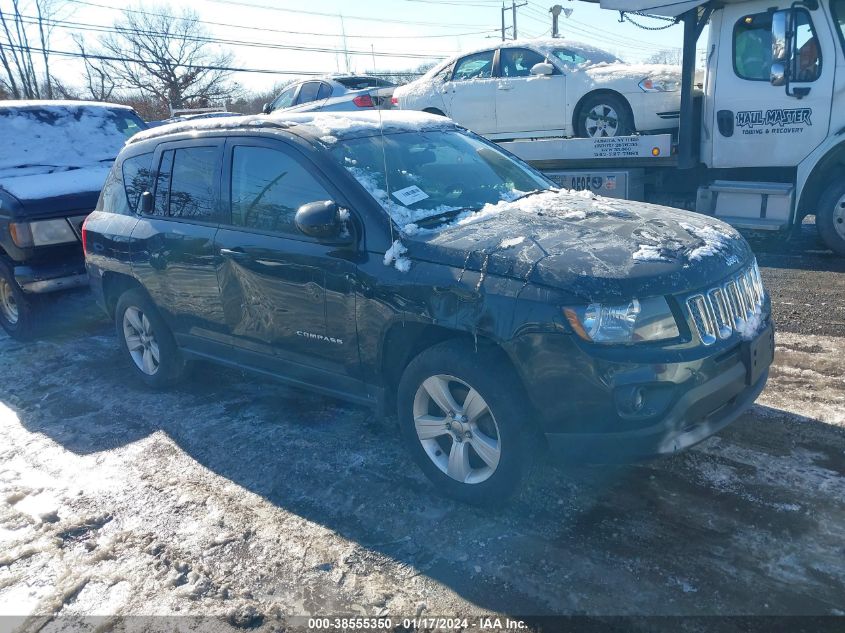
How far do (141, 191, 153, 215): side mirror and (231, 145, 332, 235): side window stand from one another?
1015 mm

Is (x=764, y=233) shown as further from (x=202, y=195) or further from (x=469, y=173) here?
(x=202, y=195)

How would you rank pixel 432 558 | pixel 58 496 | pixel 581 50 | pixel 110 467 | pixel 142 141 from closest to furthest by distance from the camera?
pixel 432 558
pixel 58 496
pixel 110 467
pixel 142 141
pixel 581 50

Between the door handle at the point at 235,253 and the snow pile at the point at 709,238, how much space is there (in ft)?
8.23

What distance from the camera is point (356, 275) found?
12.0ft

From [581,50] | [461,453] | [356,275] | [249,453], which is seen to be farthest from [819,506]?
[581,50]

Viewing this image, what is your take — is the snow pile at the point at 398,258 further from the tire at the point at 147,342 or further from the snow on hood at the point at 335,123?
the tire at the point at 147,342

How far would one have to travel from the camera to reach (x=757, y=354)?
3355mm

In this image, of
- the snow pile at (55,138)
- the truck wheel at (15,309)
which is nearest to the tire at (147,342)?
the truck wheel at (15,309)

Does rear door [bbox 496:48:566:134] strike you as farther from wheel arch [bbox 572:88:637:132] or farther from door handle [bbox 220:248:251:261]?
door handle [bbox 220:248:251:261]

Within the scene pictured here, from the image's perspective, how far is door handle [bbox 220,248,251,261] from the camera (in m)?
4.23

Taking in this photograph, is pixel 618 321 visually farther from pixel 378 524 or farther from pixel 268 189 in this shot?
pixel 268 189

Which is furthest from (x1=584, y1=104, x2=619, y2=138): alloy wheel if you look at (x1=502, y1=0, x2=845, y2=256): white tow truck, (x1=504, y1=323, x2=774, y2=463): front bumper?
(x1=504, y1=323, x2=774, y2=463): front bumper

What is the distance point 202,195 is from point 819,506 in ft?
12.9

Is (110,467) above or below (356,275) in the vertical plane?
below
